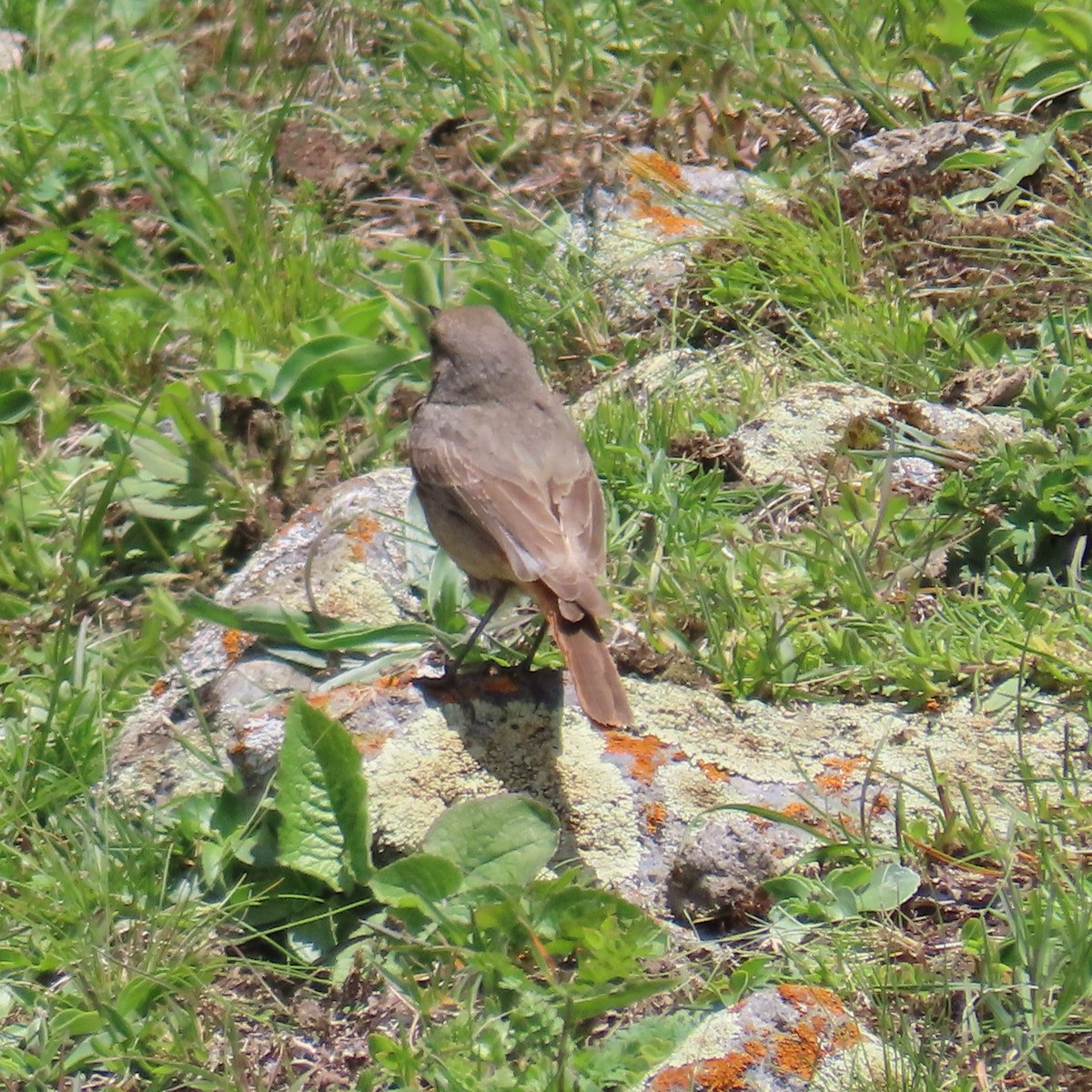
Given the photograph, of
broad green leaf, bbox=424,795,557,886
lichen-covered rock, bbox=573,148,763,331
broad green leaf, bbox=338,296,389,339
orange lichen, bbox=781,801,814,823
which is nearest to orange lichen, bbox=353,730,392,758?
broad green leaf, bbox=424,795,557,886

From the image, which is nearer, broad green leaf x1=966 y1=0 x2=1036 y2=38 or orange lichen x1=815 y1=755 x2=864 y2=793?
orange lichen x1=815 y1=755 x2=864 y2=793

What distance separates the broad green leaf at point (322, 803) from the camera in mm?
3857

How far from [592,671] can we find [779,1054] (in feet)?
3.92

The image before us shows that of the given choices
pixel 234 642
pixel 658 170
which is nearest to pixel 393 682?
pixel 234 642

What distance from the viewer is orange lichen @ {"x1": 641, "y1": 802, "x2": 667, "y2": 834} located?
3.96 m

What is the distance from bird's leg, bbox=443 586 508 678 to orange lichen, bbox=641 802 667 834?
2.49ft

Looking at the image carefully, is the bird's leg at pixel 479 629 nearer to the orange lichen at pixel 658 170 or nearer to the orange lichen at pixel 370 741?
the orange lichen at pixel 370 741

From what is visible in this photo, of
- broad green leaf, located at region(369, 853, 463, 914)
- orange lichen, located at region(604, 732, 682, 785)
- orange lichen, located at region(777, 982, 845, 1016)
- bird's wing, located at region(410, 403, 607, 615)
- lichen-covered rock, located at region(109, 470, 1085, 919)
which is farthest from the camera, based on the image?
bird's wing, located at region(410, 403, 607, 615)

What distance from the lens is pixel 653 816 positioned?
3979mm

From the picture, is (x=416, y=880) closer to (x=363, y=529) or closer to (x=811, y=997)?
(x=811, y=997)

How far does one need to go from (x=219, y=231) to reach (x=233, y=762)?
3.17 meters

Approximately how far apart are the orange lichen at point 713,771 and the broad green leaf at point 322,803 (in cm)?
89

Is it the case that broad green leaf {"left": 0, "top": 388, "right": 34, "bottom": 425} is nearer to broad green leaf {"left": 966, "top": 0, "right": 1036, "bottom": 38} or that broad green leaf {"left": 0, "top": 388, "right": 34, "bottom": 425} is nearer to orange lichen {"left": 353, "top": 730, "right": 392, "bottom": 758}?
orange lichen {"left": 353, "top": 730, "right": 392, "bottom": 758}

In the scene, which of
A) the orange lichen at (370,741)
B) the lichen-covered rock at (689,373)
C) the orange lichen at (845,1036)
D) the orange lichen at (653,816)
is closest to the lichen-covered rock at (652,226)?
the lichen-covered rock at (689,373)
